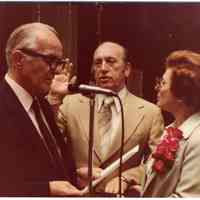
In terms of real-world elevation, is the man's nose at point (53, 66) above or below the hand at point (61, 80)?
above

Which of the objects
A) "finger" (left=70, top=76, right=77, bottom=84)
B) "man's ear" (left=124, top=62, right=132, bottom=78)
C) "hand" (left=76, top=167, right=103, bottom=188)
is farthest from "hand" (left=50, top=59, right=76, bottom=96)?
"hand" (left=76, top=167, right=103, bottom=188)

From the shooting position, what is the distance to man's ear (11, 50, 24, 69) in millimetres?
2265

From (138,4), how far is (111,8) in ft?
0.44

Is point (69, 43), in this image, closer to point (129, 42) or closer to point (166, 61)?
point (129, 42)

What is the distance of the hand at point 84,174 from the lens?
7.37 feet

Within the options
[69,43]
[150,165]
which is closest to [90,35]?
[69,43]

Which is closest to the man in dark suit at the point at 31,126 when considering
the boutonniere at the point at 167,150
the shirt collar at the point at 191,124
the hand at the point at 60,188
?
the hand at the point at 60,188

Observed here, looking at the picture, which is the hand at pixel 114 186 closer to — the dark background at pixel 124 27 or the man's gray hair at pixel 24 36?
the dark background at pixel 124 27

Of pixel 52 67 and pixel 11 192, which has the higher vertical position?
pixel 52 67

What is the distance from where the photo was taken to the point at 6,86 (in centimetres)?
227

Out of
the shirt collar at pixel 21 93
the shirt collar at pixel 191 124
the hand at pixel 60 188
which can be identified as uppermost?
the shirt collar at pixel 21 93

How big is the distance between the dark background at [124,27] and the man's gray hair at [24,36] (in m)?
0.02

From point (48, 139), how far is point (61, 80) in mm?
289

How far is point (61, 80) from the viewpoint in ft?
7.52
